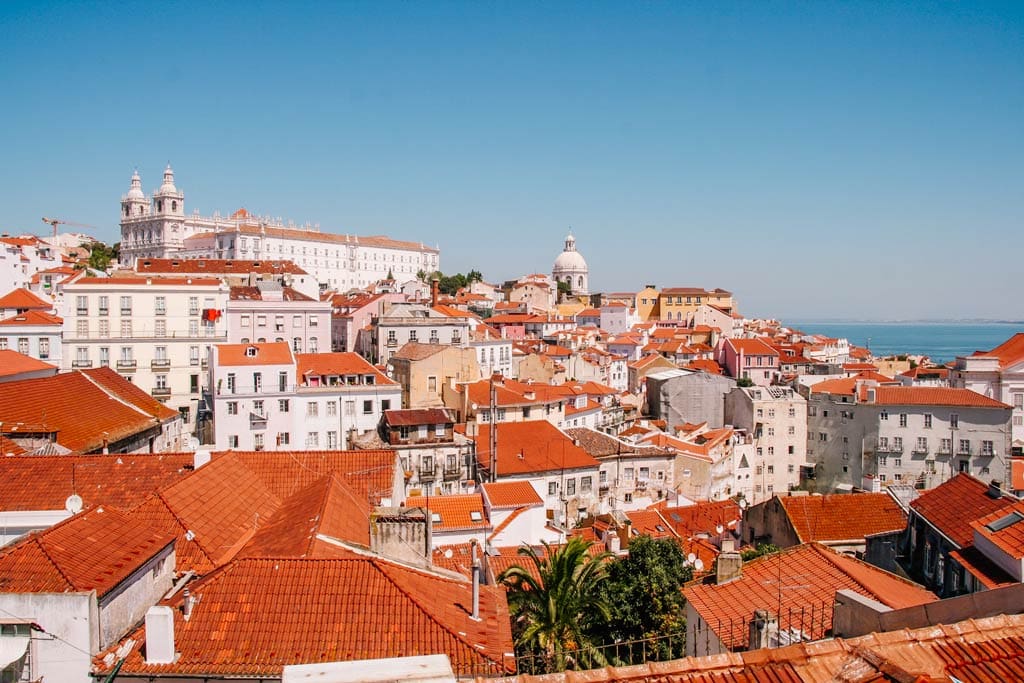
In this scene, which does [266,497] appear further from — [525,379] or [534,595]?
[525,379]

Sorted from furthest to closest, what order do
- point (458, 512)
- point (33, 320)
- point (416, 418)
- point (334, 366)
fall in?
point (33, 320) → point (334, 366) → point (416, 418) → point (458, 512)

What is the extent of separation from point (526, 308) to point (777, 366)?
33.3 m

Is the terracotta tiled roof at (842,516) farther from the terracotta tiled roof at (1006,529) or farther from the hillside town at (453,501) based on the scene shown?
the terracotta tiled roof at (1006,529)

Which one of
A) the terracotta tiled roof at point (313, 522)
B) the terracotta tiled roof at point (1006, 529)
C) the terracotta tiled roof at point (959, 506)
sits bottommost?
the terracotta tiled roof at point (959, 506)

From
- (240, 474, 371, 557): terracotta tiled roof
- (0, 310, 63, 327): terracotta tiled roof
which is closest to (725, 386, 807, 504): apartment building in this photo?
(240, 474, 371, 557): terracotta tiled roof

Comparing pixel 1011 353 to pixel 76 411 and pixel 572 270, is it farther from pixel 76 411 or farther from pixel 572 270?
pixel 572 270

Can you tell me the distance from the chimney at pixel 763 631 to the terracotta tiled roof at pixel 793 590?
120 centimetres

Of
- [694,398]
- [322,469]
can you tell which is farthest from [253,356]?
[694,398]

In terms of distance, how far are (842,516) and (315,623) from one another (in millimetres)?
18791

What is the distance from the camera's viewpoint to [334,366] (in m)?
36.6

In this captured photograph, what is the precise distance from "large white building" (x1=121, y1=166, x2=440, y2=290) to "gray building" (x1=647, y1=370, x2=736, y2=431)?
6701 cm

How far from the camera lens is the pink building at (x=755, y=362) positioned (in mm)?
65312

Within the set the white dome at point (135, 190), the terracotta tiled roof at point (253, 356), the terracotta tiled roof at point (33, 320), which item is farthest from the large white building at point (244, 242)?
the terracotta tiled roof at point (253, 356)

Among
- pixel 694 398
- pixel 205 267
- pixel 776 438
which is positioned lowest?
pixel 776 438
